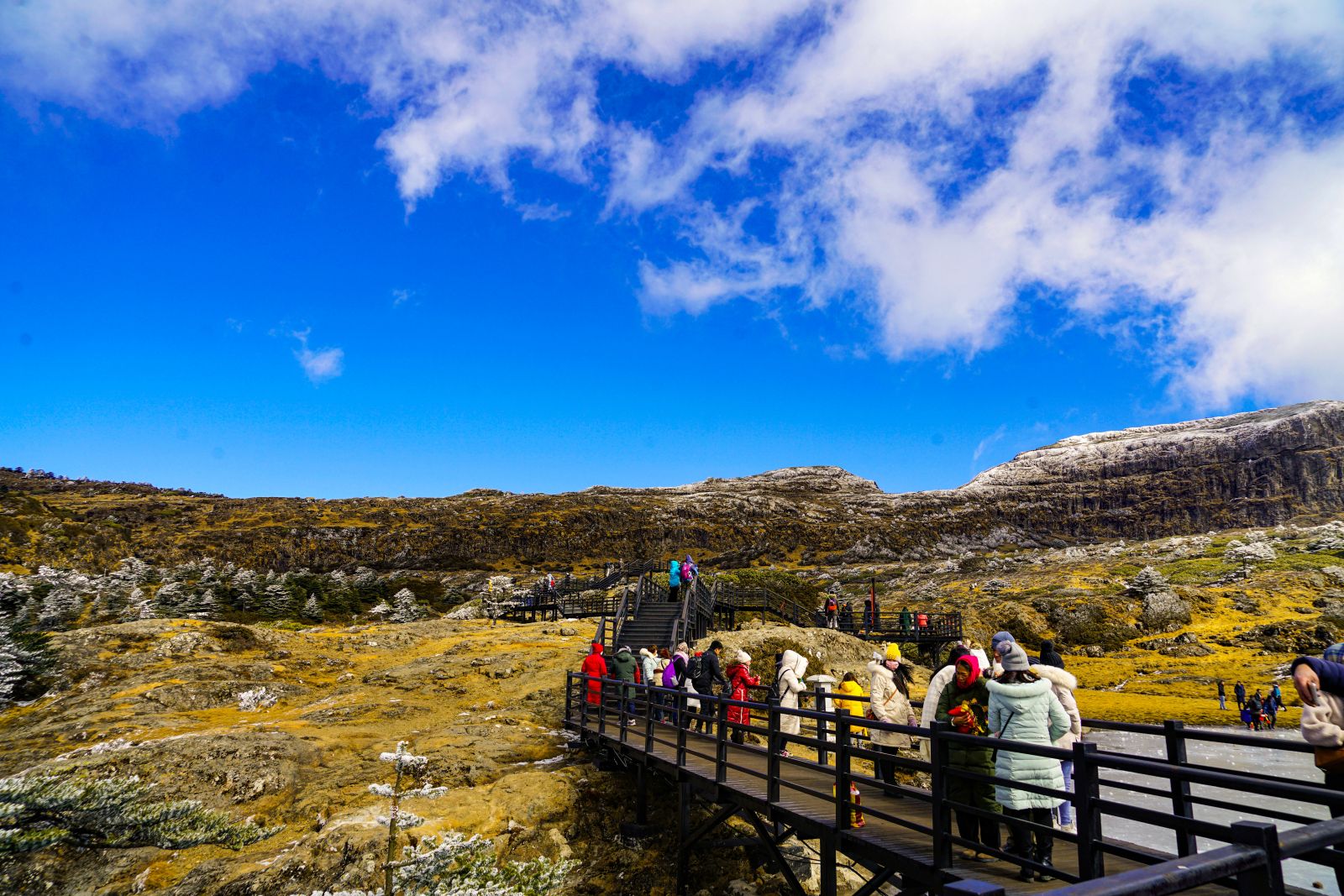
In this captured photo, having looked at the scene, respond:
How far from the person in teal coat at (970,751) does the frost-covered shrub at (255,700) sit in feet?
62.9

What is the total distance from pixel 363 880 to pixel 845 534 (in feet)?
245

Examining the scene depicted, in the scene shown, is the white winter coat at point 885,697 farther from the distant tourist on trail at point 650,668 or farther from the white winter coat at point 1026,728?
the distant tourist on trail at point 650,668

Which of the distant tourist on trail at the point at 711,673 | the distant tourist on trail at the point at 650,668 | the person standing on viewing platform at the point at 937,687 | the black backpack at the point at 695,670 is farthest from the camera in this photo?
the distant tourist on trail at the point at 650,668

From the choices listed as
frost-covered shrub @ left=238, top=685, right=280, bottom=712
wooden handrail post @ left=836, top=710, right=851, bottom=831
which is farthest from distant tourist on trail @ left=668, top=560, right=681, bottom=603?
wooden handrail post @ left=836, top=710, right=851, bottom=831

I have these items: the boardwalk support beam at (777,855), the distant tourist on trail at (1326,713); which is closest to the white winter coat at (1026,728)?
the distant tourist on trail at (1326,713)

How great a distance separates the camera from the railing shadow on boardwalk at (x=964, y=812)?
247cm

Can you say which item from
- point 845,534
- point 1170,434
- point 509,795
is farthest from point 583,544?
point 1170,434

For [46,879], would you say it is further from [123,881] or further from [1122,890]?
[1122,890]

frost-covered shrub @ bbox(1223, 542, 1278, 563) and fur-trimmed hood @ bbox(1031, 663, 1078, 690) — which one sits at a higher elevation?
frost-covered shrub @ bbox(1223, 542, 1278, 563)

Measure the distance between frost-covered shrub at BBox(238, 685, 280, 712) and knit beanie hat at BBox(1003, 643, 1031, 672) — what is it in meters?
19.9

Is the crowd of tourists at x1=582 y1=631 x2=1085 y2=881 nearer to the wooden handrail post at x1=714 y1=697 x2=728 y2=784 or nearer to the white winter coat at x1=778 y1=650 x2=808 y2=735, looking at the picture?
the wooden handrail post at x1=714 y1=697 x2=728 y2=784

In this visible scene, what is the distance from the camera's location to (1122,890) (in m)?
2.17

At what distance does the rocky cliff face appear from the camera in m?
65.8

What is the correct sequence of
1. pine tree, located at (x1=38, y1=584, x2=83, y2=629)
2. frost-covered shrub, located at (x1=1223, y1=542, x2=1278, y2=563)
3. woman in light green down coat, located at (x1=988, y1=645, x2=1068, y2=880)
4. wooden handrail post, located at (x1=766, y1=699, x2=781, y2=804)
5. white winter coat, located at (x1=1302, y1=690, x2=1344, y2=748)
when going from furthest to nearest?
frost-covered shrub, located at (x1=1223, y1=542, x2=1278, y2=563) → pine tree, located at (x1=38, y1=584, x2=83, y2=629) → wooden handrail post, located at (x1=766, y1=699, x2=781, y2=804) → woman in light green down coat, located at (x1=988, y1=645, x2=1068, y2=880) → white winter coat, located at (x1=1302, y1=690, x2=1344, y2=748)
